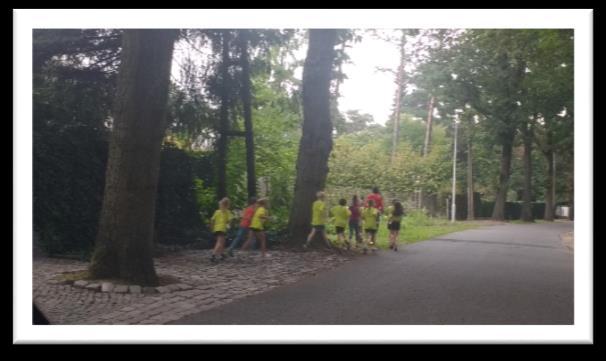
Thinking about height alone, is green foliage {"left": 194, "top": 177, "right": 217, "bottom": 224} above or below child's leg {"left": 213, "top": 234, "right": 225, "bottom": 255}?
above

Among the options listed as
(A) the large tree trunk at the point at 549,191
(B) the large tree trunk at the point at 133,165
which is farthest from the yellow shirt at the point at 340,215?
(B) the large tree trunk at the point at 133,165

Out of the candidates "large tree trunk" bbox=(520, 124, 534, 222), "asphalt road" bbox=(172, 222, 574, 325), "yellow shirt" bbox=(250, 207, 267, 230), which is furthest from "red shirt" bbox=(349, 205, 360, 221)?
"large tree trunk" bbox=(520, 124, 534, 222)

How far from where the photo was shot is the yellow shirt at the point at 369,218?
9078mm

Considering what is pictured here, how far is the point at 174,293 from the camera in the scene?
5969mm

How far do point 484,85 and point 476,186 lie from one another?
7.98ft

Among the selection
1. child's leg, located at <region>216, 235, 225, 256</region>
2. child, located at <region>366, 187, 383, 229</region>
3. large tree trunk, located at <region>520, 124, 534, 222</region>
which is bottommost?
child's leg, located at <region>216, 235, 225, 256</region>

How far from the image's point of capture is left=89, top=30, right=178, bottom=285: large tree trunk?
6.11m

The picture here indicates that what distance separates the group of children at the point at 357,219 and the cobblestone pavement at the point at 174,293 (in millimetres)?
955

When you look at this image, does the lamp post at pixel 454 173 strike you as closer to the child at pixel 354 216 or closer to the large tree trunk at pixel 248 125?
the child at pixel 354 216

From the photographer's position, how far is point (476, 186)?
9422 mm

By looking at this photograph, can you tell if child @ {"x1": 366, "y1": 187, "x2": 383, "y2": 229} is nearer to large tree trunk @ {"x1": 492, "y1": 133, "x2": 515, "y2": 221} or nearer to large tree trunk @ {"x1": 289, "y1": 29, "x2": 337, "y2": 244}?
large tree trunk @ {"x1": 289, "y1": 29, "x2": 337, "y2": 244}

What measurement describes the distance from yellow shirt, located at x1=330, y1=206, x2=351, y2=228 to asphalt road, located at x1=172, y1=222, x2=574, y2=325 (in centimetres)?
121
